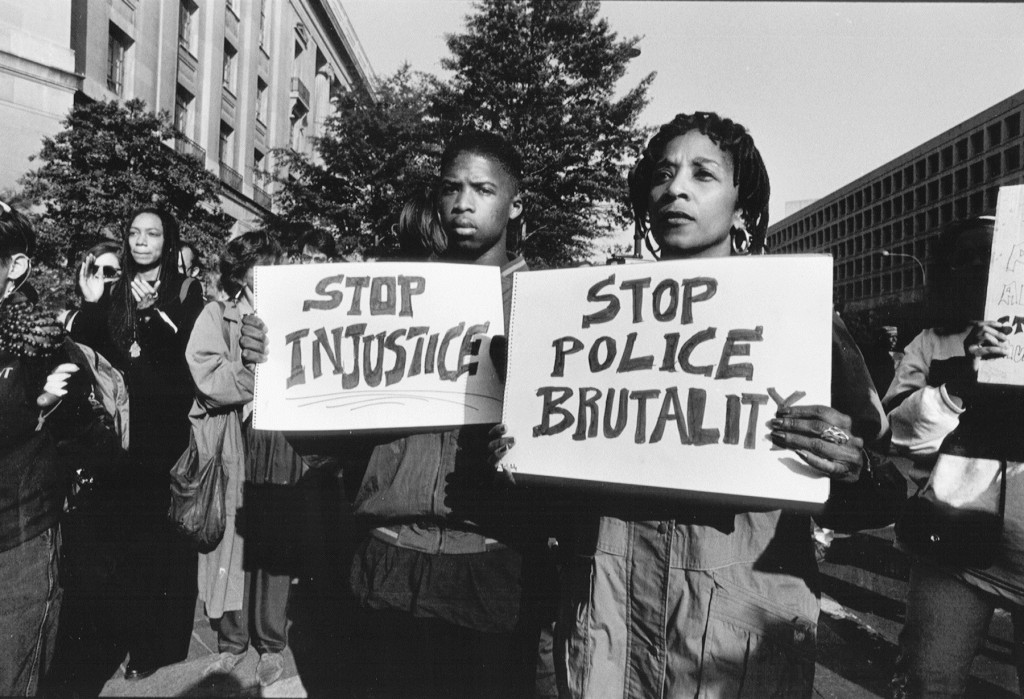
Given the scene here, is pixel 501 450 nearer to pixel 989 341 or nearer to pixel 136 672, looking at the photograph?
pixel 989 341

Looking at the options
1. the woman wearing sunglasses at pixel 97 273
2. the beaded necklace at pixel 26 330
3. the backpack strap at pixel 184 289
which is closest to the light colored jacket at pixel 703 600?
the beaded necklace at pixel 26 330

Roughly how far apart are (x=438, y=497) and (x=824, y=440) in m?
0.94

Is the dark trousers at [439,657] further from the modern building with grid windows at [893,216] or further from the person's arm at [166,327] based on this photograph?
the modern building with grid windows at [893,216]

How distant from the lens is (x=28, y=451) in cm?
192

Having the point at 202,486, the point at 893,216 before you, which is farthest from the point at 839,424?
the point at 893,216

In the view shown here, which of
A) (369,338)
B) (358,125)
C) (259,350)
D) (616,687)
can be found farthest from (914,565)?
(358,125)

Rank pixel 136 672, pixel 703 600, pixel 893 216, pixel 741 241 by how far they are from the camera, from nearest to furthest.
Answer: pixel 703 600 → pixel 741 241 → pixel 136 672 → pixel 893 216

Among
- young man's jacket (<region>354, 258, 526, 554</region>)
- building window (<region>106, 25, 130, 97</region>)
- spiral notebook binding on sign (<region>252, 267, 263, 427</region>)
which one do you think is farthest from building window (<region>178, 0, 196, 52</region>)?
young man's jacket (<region>354, 258, 526, 554</region>)

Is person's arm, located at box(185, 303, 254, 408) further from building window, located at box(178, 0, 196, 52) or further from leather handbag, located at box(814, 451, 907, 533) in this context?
building window, located at box(178, 0, 196, 52)

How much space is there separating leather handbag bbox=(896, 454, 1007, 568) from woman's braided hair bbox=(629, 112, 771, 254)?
0.99 m

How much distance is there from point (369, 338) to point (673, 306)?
0.85m

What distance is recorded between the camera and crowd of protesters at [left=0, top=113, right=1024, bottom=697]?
138 centimetres

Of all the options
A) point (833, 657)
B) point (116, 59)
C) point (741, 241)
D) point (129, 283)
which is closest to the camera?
point (741, 241)

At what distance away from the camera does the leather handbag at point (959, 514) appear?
79.1 inches
